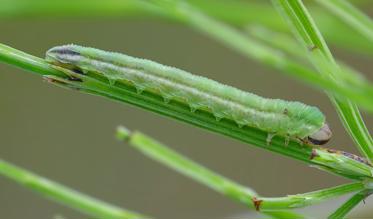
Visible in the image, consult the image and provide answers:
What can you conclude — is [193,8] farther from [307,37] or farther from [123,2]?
[123,2]

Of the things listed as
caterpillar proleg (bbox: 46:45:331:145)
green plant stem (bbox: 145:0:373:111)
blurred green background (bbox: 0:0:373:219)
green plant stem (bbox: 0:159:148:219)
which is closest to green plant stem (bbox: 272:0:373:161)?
green plant stem (bbox: 145:0:373:111)

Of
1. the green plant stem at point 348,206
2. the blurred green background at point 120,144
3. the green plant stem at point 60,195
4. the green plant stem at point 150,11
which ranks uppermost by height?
the blurred green background at point 120,144

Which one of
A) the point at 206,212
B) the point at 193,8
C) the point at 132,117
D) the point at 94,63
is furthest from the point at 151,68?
the point at 206,212

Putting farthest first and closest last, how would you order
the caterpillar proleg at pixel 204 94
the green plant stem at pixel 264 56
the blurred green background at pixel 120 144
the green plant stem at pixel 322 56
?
1. the blurred green background at pixel 120 144
2. the caterpillar proleg at pixel 204 94
3. the green plant stem at pixel 322 56
4. the green plant stem at pixel 264 56

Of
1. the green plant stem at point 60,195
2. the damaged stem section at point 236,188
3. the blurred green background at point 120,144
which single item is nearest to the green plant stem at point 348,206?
the damaged stem section at point 236,188

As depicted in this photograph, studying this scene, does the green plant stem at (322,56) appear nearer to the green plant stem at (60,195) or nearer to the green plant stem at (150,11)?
the green plant stem at (150,11)

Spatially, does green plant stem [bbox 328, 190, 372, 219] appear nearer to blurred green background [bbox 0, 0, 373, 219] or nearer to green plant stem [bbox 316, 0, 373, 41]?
green plant stem [bbox 316, 0, 373, 41]
